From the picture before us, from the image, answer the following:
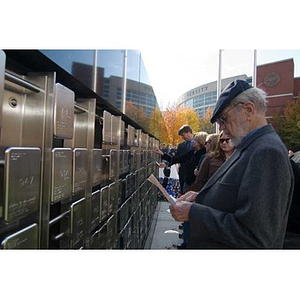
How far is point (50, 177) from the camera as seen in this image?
3.69 feet

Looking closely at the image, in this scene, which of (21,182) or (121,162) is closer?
(21,182)

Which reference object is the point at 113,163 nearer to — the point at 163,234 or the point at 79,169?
the point at 79,169

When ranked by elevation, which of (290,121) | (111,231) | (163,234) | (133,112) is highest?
(290,121)

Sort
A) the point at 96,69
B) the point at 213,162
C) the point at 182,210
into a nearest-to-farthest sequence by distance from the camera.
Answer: the point at 182,210
the point at 96,69
the point at 213,162

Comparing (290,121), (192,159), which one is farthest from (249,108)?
(290,121)

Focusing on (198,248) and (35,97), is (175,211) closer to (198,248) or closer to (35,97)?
(198,248)

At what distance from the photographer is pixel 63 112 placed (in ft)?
→ 3.93

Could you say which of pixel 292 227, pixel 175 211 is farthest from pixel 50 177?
pixel 292 227

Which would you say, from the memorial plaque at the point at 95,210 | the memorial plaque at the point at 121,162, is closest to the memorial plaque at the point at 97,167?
the memorial plaque at the point at 95,210

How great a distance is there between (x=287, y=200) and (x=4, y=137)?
1.26 m

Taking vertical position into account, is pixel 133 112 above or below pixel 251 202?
above

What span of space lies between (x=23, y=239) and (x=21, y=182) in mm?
229

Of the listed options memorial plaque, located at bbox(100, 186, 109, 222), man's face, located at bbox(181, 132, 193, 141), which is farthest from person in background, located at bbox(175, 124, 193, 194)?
memorial plaque, located at bbox(100, 186, 109, 222)

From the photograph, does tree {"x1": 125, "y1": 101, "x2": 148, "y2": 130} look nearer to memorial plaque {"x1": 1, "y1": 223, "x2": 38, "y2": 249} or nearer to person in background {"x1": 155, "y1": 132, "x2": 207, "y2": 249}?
person in background {"x1": 155, "y1": 132, "x2": 207, "y2": 249}
